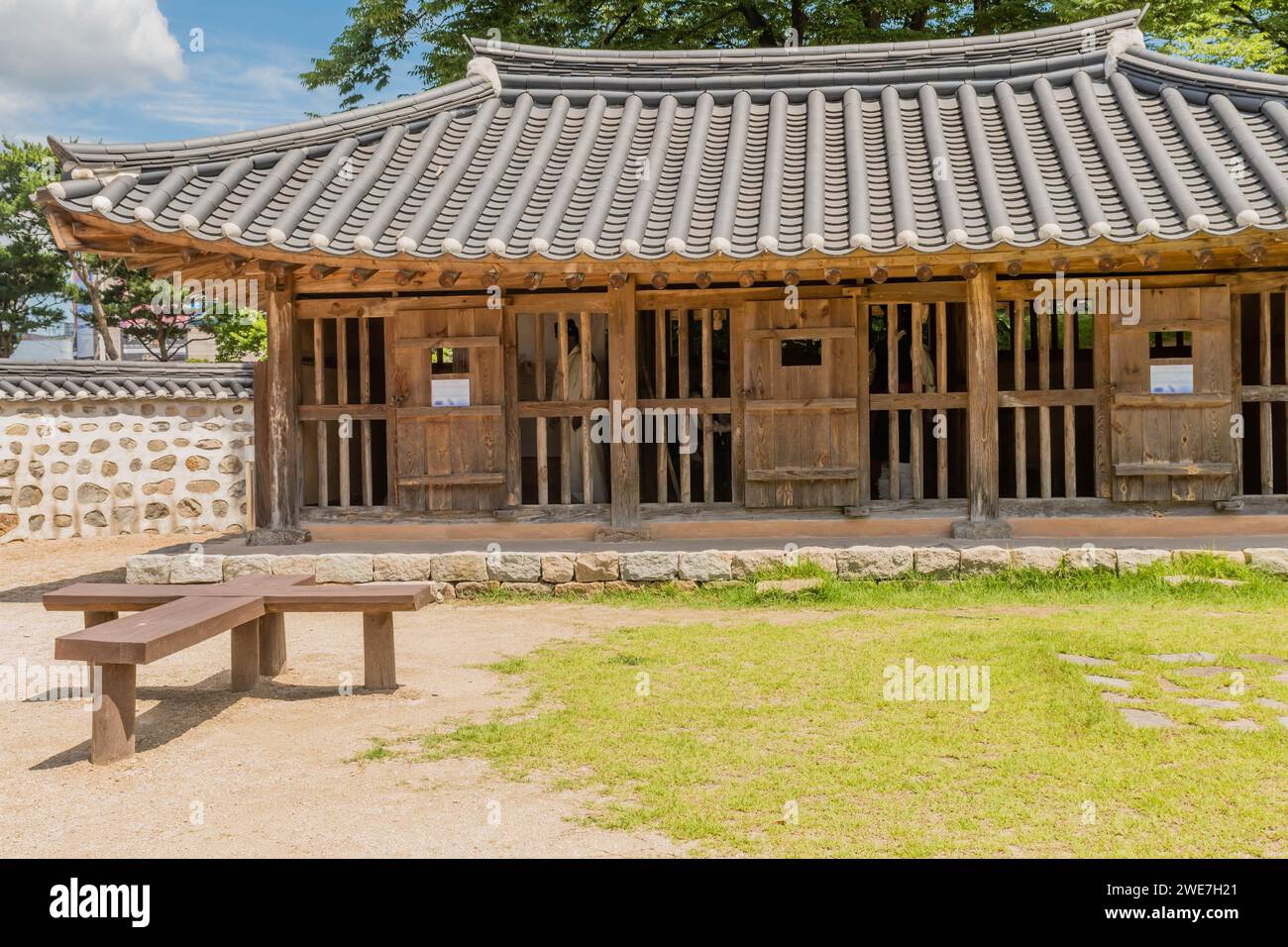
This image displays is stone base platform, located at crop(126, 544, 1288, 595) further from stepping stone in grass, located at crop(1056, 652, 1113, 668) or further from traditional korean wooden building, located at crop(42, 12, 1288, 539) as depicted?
stepping stone in grass, located at crop(1056, 652, 1113, 668)

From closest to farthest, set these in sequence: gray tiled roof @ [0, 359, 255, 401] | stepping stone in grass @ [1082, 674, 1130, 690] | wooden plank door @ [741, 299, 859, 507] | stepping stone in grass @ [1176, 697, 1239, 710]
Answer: stepping stone in grass @ [1176, 697, 1239, 710]
stepping stone in grass @ [1082, 674, 1130, 690]
wooden plank door @ [741, 299, 859, 507]
gray tiled roof @ [0, 359, 255, 401]

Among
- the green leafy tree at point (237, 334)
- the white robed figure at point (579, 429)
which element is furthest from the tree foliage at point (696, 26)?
the white robed figure at point (579, 429)

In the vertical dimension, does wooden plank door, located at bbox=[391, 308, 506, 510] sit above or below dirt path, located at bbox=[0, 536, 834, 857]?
above

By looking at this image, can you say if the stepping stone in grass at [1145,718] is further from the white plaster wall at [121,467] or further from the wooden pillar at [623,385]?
the white plaster wall at [121,467]

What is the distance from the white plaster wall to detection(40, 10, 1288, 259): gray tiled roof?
19.1 feet

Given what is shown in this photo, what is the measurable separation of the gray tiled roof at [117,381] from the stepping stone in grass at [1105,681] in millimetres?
11818

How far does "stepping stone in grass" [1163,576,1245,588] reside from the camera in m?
8.72

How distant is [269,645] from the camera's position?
689cm

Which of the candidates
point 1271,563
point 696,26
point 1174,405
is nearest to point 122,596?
point 1174,405

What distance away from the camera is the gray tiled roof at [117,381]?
14.3m

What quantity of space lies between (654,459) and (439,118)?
14.3ft

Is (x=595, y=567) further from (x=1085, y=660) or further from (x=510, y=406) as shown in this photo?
(x=1085, y=660)

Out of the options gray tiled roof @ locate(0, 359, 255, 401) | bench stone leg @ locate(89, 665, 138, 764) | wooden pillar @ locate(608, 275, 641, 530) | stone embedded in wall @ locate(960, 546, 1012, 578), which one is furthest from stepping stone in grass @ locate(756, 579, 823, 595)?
gray tiled roof @ locate(0, 359, 255, 401)
